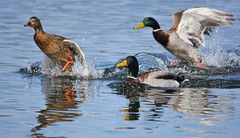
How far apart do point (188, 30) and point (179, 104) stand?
464 centimetres

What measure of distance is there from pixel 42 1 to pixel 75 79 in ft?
30.7

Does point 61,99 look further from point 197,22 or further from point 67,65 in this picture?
point 197,22

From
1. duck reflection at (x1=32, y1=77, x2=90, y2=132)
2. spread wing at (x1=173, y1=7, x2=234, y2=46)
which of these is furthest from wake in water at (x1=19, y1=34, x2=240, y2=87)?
spread wing at (x1=173, y1=7, x2=234, y2=46)

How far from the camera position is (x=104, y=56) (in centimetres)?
1655

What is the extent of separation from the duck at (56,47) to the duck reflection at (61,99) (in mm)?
639

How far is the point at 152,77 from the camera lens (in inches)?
556

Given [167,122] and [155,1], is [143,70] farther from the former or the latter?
[155,1]

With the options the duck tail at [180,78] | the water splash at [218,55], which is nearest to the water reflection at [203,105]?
the duck tail at [180,78]

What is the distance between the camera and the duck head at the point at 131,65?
1422 centimetres

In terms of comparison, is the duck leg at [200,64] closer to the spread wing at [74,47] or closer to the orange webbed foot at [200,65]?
the orange webbed foot at [200,65]

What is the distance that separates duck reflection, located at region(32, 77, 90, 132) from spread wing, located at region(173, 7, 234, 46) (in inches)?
106

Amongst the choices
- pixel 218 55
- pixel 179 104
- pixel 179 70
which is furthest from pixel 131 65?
pixel 218 55

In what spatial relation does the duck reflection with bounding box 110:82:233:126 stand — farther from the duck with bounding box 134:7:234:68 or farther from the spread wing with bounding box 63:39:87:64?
the duck with bounding box 134:7:234:68

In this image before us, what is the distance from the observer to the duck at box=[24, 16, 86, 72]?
50.4 ft
